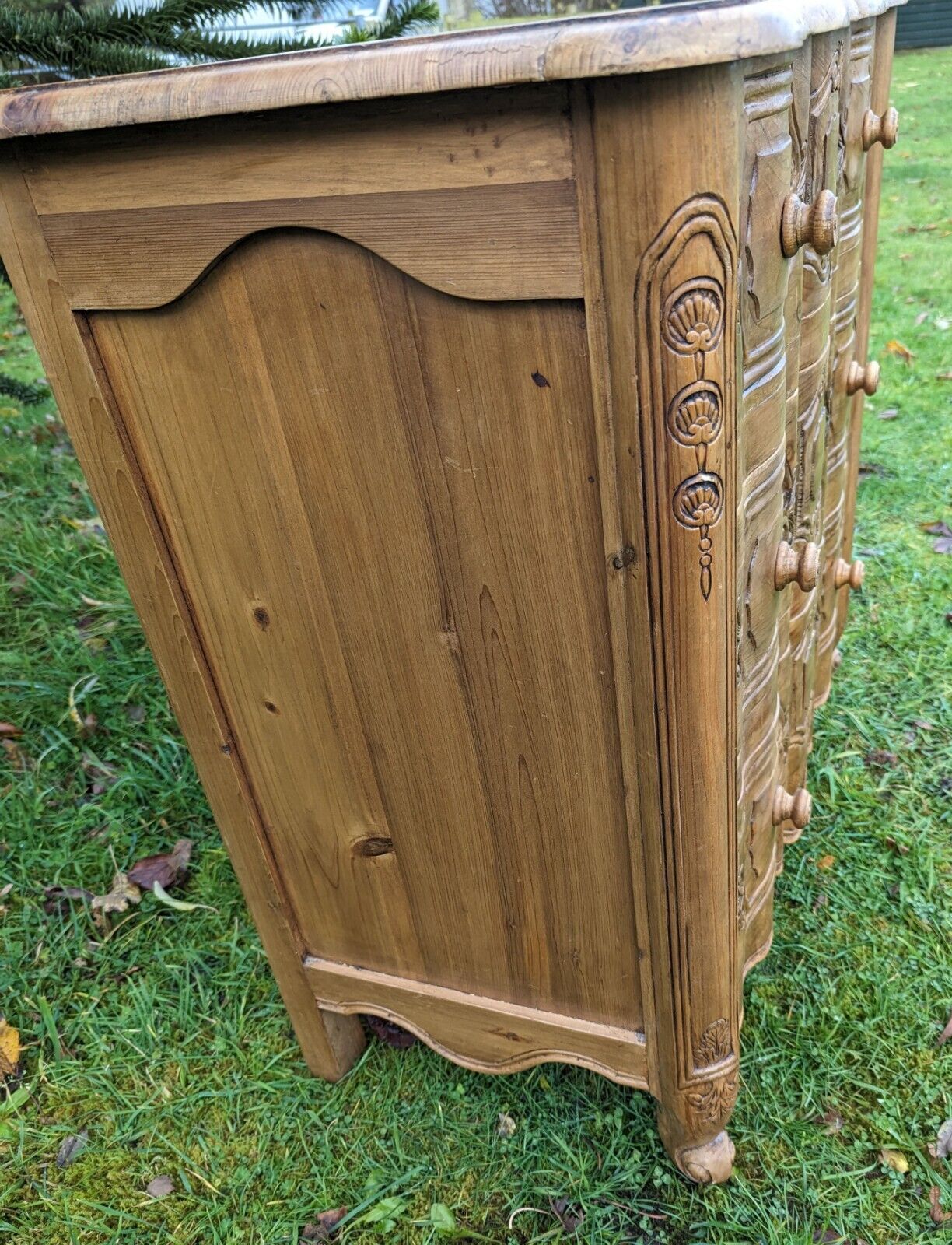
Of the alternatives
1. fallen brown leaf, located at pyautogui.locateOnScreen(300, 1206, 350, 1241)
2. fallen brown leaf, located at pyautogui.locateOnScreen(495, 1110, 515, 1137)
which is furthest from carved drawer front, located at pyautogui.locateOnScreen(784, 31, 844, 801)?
fallen brown leaf, located at pyautogui.locateOnScreen(300, 1206, 350, 1241)

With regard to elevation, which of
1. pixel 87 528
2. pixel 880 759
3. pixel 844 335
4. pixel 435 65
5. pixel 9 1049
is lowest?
pixel 880 759

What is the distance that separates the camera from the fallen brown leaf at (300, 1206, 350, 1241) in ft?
5.69

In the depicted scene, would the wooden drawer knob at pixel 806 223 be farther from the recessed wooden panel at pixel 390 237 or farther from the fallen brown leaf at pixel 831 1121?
the fallen brown leaf at pixel 831 1121

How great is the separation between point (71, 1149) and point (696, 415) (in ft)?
6.08

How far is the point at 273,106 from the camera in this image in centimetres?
93

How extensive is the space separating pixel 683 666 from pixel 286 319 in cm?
61

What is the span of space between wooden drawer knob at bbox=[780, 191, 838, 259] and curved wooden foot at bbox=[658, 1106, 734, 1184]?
136 cm

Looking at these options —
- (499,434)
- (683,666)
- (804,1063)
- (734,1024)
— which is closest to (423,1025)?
(734,1024)

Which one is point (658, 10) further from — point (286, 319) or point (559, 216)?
point (286, 319)

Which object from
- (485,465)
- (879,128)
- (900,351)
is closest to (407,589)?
(485,465)

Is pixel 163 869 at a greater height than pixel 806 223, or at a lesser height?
lesser

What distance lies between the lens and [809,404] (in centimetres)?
166

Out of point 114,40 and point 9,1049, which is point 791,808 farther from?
point 114,40

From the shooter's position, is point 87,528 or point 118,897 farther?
point 87,528
